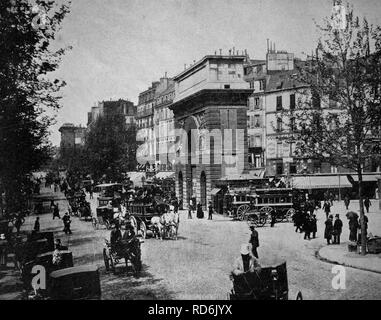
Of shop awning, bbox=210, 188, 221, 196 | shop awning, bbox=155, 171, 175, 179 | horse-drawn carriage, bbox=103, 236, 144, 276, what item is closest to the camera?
horse-drawn carriage, bbox=103, 236, 144, 276

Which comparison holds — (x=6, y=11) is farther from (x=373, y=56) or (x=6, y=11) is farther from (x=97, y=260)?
(x=373, y=56)

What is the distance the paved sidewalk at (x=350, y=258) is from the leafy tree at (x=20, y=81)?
477 inches

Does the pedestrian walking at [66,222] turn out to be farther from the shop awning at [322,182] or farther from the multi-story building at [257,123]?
the multi-story building at [257,123]

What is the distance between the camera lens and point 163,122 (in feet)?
254

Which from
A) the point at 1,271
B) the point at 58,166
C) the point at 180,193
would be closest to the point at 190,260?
the point at 1,271

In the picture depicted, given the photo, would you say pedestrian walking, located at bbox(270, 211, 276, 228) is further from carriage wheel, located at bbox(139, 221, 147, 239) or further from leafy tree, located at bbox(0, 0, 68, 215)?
leafy tree, located at bbox(0, 0, 68, 215)

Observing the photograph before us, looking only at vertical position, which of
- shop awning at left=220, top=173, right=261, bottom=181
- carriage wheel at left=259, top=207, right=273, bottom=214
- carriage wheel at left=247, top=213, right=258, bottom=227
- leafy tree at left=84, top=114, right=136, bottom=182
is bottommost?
carriage wheel at left=247, top=213, right=258, bottom=227

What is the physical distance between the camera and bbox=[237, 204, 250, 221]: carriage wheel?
2961cm

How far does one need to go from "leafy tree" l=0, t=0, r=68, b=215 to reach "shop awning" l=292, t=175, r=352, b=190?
35.5 m

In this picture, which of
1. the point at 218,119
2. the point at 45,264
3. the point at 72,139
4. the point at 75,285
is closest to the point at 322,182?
the point at 218,119

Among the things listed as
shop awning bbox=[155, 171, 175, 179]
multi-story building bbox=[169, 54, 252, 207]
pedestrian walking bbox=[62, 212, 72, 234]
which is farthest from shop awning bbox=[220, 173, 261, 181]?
shop awning bbox=[155, 171, 175, 179]

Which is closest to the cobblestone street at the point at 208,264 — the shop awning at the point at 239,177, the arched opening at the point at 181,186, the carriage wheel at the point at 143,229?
the carriage wheel at the point at 143,229

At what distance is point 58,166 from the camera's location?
11369 cm

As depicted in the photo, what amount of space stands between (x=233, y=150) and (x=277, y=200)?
8875mm
